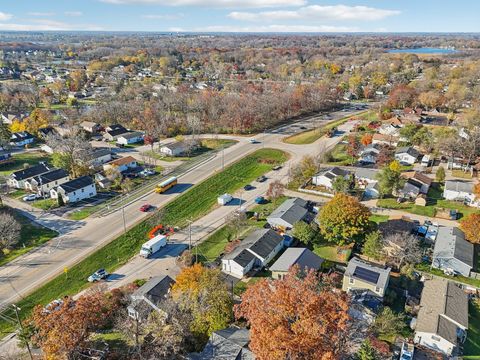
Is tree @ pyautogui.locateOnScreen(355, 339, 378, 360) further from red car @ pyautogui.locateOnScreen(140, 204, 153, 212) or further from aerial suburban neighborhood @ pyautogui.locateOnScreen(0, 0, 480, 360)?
red car @ pyautogui.locateOnScreen(140, 204, 153, 212)

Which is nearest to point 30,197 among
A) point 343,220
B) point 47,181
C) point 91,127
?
point 47,181

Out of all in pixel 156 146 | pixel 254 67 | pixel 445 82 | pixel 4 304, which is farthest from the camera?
pixel 254 67

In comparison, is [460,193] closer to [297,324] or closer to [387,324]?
[387,324]

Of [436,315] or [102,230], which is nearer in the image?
[436,315]

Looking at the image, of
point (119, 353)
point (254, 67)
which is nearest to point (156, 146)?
point (119, 353)

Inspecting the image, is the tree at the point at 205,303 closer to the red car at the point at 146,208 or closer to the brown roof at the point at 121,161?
the red car at the point at 146,208

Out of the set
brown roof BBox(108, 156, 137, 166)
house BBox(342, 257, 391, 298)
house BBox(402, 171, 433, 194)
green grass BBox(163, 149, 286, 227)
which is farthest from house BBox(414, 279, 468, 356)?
brown roof BBox(108, 156, 137, 166)

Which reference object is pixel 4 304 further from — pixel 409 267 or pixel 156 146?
pixel 156 146
